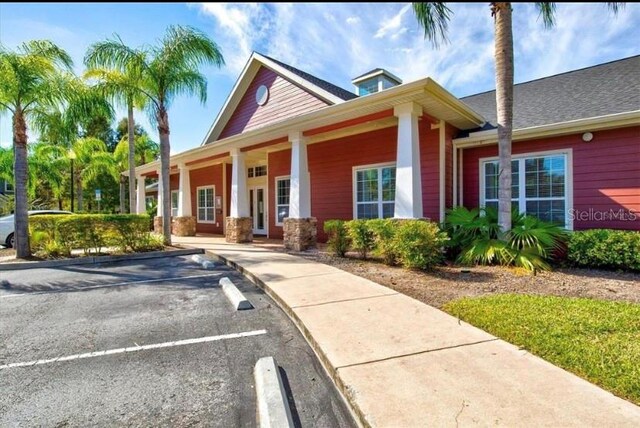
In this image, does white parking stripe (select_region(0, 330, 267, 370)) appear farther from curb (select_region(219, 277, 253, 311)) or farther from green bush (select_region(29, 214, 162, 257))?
green bush (select_region(29, 214, 162, 257))

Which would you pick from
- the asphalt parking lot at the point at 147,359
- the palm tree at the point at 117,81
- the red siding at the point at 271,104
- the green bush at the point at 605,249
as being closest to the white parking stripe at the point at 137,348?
the asphalt parking lot at the point at 147,359

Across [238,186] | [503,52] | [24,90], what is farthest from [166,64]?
[503,52]

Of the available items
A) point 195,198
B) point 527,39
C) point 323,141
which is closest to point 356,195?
point 323,141

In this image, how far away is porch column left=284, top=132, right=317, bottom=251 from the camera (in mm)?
10125

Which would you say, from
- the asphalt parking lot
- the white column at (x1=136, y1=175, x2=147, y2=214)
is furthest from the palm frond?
the white column at (x1=136, y1=175, x2=147, y2=214)

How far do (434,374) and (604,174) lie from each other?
24.9ft

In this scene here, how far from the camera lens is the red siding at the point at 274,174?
44.3ft

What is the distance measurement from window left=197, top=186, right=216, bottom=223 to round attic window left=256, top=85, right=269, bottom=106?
5677 mm

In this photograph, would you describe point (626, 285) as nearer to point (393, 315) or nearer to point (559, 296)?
point (559, 296)

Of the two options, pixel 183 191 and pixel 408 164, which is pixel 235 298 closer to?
pixel 408 164

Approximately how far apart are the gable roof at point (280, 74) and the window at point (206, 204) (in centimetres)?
290

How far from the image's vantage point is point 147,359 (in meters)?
3.45

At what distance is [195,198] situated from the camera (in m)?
18.6

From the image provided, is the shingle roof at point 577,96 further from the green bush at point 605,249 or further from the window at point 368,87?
the window at point 368,87
